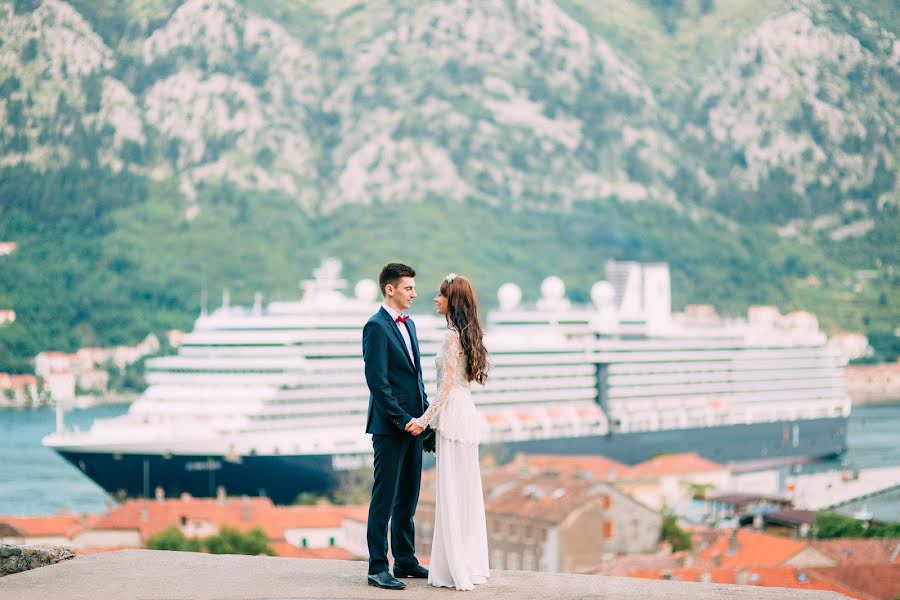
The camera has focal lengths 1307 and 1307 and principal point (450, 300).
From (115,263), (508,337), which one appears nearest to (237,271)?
(115,263)

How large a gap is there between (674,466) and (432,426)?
98.8ft

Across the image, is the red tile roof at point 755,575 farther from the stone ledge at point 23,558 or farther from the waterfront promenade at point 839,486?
the waterfront promenade at point 839,486

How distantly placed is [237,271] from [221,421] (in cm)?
3433

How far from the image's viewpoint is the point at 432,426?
4711mm

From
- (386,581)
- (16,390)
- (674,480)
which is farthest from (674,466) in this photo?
(386,581)

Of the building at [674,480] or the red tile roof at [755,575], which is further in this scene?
the building at [674,480]

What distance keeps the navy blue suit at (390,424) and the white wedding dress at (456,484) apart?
91 mm

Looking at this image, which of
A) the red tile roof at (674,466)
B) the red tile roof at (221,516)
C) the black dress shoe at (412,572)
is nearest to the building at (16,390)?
the red tile roof at (221,516)

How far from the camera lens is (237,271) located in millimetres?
62781

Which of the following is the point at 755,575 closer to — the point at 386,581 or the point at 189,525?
the point at 189,525

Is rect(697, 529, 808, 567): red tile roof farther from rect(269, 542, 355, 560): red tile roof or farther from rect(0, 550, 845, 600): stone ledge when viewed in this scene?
rect(0, 550, 845, 600): stone ledge

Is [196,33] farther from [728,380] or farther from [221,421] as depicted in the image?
[221,421]

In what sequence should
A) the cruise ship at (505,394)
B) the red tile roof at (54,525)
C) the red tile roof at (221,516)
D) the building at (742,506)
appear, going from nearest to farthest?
the red tile roof at (54,525), the red tile roof at (221,516), the building at (742,506), the cruise ship at (505,394)

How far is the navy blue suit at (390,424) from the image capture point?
4.62m
